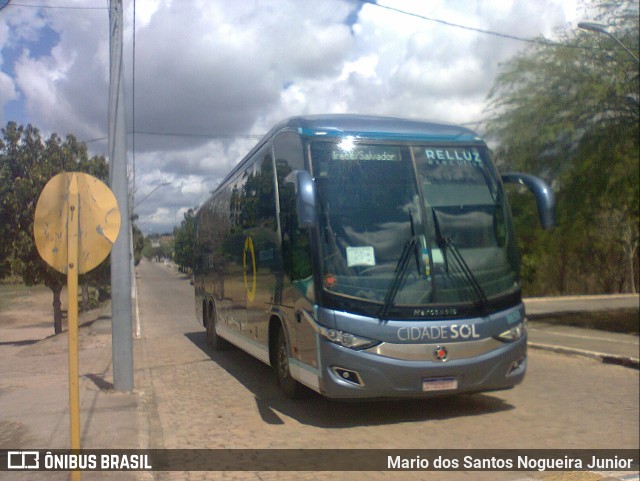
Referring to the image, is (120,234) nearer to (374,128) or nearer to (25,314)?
(25,314)

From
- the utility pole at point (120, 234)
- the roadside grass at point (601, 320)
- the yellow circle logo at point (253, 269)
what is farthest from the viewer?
the roadside grass at point (601, 320)

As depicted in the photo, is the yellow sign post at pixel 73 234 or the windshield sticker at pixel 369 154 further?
the windshield sticker at pixel 369 154

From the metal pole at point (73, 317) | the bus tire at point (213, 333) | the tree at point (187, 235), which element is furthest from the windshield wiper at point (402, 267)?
the tree at point (187, 235)

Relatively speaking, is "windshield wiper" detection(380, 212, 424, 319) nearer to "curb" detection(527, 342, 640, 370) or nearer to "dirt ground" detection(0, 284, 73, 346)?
"dirt ground" detection(0, 284, 73, 346)

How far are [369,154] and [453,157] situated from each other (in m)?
1.03

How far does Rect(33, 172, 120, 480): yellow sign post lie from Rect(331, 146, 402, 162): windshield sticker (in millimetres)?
3073

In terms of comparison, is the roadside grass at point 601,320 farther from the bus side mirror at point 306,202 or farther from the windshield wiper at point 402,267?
the bus side mirror at point 306,202

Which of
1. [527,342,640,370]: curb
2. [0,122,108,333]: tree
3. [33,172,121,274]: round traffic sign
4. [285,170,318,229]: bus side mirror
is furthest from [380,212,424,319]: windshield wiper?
[527,342,640,370]: curb

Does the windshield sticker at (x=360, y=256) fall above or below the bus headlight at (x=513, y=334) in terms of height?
above

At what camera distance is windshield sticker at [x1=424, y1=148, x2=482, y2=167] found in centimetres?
723

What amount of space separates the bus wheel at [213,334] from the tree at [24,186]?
5799 mm

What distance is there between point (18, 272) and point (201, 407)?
9.03ft

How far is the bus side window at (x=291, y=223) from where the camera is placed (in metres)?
6.86

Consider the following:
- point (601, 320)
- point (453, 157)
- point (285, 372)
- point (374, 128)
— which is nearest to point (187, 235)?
point (285, 372)
